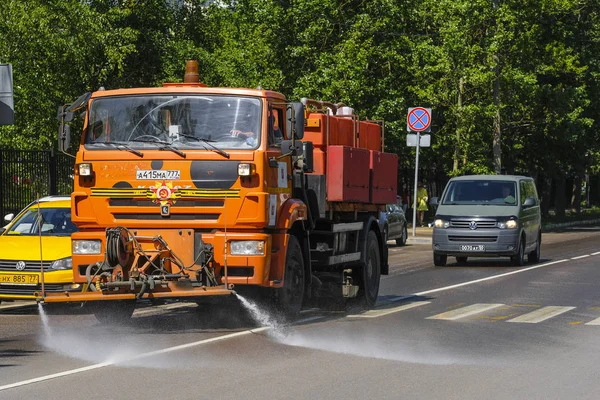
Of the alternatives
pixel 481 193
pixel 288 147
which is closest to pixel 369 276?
pixel 288 147

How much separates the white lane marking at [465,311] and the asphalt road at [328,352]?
2cm

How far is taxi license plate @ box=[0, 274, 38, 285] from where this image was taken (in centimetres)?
1541

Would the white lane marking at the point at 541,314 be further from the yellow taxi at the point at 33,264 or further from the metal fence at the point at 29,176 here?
the metal fence at the point at 29,176

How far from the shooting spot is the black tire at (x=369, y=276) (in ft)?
53.4

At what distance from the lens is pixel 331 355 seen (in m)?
11.2

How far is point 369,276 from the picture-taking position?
16.5 metres

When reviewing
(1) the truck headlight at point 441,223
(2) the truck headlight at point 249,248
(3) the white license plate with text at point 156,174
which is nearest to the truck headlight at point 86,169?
(3) the white license plate with text at point 156,174

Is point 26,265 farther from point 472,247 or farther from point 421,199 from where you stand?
point 421,199

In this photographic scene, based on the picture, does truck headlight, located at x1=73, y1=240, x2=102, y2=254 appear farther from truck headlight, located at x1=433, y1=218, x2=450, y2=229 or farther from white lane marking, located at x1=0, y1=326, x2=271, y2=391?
truck headlight, located at x1=433, y1=218, x2=450, y2=229

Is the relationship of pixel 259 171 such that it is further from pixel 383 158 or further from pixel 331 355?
pixel 383 158

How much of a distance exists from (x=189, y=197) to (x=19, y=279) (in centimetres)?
347

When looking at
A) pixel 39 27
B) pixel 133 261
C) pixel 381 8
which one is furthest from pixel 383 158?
pixel 381 8

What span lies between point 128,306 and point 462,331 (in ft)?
12.5

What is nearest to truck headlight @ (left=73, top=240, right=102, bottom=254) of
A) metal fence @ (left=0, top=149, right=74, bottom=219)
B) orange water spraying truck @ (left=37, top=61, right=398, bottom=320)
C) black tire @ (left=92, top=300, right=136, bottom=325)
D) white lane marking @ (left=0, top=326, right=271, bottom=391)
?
orange water spraying truck @ (left=37, top=61, right=398, bottom=320)
